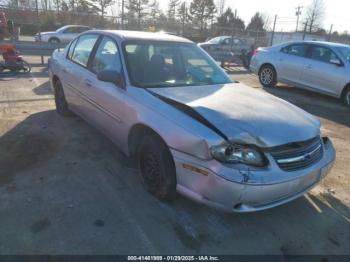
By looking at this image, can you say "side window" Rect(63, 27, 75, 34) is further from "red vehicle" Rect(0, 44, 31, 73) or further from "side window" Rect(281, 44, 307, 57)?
"side window" Rect(281, 44, 307, 57)

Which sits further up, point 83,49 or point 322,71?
point 83,49

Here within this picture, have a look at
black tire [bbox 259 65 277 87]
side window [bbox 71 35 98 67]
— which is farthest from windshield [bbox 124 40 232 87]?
black tire [bbox 259 65 277 87]

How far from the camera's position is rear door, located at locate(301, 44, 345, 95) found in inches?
310

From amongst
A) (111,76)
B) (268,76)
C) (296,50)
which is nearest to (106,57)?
(111,76)

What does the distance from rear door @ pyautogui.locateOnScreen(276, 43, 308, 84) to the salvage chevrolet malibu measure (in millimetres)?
5462

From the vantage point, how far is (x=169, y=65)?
12.7ft

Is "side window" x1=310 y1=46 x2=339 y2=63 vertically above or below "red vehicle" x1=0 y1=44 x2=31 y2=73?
above

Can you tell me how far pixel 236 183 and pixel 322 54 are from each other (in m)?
7.24

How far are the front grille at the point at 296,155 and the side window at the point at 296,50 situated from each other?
663 centimetres

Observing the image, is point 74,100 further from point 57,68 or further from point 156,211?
point 156,211

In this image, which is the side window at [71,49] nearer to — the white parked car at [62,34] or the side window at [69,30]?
the white parked car at [62,34]

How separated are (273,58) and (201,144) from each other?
7.97 m

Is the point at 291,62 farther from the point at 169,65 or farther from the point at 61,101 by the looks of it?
the point at 61,101

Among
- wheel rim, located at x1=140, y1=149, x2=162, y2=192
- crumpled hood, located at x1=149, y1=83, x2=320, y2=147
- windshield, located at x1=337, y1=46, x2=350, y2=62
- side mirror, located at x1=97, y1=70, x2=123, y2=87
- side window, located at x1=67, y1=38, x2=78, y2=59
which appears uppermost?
windshield, located at x1=337, y1=46, x2=350, y2=62
